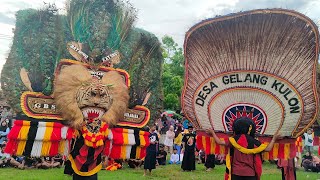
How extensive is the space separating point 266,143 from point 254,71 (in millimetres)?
904

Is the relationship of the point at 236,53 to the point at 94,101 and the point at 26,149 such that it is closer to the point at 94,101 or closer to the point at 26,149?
the point at 94,101

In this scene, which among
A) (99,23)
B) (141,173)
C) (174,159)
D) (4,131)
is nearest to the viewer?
(99,23)

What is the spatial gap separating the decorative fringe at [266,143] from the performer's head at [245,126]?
0.28m

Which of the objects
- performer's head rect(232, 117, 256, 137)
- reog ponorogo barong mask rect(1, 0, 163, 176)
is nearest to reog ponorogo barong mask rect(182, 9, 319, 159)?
performer's head rect(232, 117, 256, 137)

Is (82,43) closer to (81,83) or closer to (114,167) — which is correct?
(81,83)

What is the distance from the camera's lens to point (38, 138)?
4.35 meters

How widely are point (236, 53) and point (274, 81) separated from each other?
1.83ft

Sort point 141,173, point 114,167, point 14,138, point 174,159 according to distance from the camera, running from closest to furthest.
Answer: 1. point 14,138
2. point 141,173
3. point 114,167
4. point 174,159

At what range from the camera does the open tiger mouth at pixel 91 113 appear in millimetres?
4723

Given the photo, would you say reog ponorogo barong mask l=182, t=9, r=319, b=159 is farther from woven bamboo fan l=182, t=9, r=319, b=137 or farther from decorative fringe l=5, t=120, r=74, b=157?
decorative fringe l=5, t=120, r=74, b=157

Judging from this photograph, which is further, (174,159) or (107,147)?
(174,159)

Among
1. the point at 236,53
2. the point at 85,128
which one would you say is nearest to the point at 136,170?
the point at 85,128

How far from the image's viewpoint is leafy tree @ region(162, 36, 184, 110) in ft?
85.0

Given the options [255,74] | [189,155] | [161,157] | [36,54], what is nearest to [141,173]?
[189,155]
